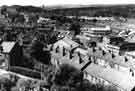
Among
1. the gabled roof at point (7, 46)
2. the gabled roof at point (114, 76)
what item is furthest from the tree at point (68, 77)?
the gabled roof at point (7, 46)

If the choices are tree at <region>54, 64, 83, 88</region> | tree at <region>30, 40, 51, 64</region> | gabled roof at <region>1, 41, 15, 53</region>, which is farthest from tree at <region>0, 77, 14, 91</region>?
tree at <region>30, 40, 51, 64</region>

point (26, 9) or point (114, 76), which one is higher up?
point (26, 9)

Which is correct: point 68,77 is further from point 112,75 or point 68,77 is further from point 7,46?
point 7,46

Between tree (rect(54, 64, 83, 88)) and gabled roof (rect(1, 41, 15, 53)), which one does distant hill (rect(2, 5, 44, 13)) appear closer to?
gabled roof (rect(1, 41, 15, 53))

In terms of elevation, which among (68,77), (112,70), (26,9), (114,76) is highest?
(26,9)

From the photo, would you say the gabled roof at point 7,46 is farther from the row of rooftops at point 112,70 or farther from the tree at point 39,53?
the row of rooftops at point 112,70

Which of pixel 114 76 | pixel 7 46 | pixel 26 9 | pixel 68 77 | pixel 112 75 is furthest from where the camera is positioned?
pixel 26 9

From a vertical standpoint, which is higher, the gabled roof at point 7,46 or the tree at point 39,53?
the gabled roof at point 7,46

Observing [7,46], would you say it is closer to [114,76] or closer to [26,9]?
[114,76]

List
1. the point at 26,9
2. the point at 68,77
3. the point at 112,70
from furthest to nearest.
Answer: the point at 26,9
the point at 112,70
the point at 68,77

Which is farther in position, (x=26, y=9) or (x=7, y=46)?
(x=26, y=9)

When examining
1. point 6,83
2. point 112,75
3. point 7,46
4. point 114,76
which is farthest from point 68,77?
point 7,46
